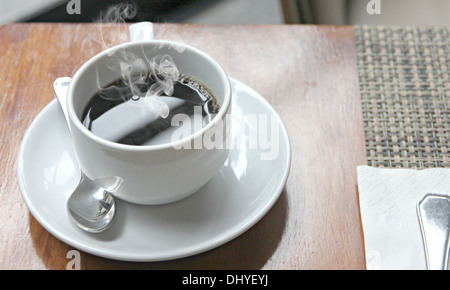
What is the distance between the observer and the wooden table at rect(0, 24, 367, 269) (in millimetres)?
595

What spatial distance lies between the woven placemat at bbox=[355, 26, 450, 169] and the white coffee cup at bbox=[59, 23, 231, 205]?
0.81 feet

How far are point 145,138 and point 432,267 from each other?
35 cm

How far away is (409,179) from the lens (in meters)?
0.66

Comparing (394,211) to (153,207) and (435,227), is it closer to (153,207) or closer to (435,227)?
(435,227)

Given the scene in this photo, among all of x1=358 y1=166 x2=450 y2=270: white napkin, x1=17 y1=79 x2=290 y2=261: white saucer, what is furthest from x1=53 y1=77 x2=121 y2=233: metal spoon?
x1=358 y1=166 x2=450 y2=270: white napkin

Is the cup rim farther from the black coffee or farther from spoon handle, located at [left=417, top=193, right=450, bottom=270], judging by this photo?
spoon handle, located at [left=417, top=193, right=450, bottom=270]

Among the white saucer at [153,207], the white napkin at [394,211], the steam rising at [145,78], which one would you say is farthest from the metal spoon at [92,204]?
the white napkin at [394,211]

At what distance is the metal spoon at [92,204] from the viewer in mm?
569

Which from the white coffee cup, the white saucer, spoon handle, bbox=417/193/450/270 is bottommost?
spoon handle, bbox=417/193/450/270

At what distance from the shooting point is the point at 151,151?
0.52 metres

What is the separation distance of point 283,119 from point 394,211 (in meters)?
0.21

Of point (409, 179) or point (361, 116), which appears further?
point (361, 116)

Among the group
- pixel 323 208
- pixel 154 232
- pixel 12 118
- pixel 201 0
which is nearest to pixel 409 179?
pixel 323 208
